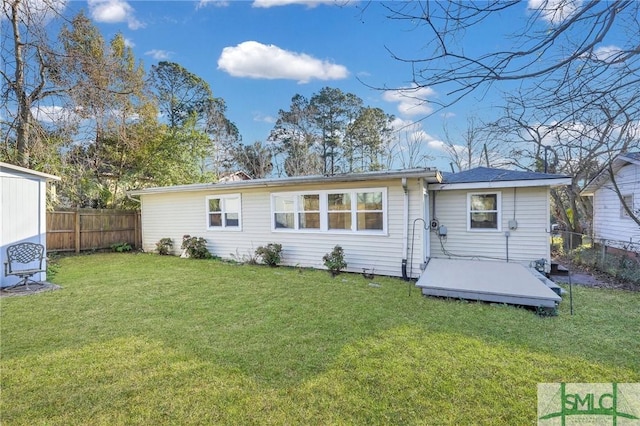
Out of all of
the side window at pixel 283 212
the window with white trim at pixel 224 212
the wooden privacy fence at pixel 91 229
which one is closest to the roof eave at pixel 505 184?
the side window at pixel 283 212

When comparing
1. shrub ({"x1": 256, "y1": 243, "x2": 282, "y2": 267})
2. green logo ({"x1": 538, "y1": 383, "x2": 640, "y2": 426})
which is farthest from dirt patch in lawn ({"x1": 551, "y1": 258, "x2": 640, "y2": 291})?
shrub ({"x1": 256, "y1": 243, "x2": 282, "y2": 267})

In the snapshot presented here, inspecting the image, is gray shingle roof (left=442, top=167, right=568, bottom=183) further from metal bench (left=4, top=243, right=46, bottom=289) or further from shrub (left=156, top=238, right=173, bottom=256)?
metal bench (left=4, top=243, right=46, bottom=289)

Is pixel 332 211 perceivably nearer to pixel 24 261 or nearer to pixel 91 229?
pixel 24 261

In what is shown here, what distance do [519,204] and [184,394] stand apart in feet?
26.6

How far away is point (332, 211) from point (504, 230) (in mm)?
4368

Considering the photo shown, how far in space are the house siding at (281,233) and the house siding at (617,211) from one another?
6.29 m

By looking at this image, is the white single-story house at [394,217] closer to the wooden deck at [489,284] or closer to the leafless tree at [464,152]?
the wooden deck at [489,284]

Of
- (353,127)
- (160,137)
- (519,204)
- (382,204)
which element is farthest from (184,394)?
(353,127)

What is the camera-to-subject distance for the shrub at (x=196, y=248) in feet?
32.5

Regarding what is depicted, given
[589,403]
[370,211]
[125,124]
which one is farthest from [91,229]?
[589,403]

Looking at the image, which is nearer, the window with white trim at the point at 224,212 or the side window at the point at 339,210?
the side window at the point at 339,210

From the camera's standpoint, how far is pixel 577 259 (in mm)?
9227

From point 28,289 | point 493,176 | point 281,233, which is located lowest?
point 28,289

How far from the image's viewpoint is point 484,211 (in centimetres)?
811
